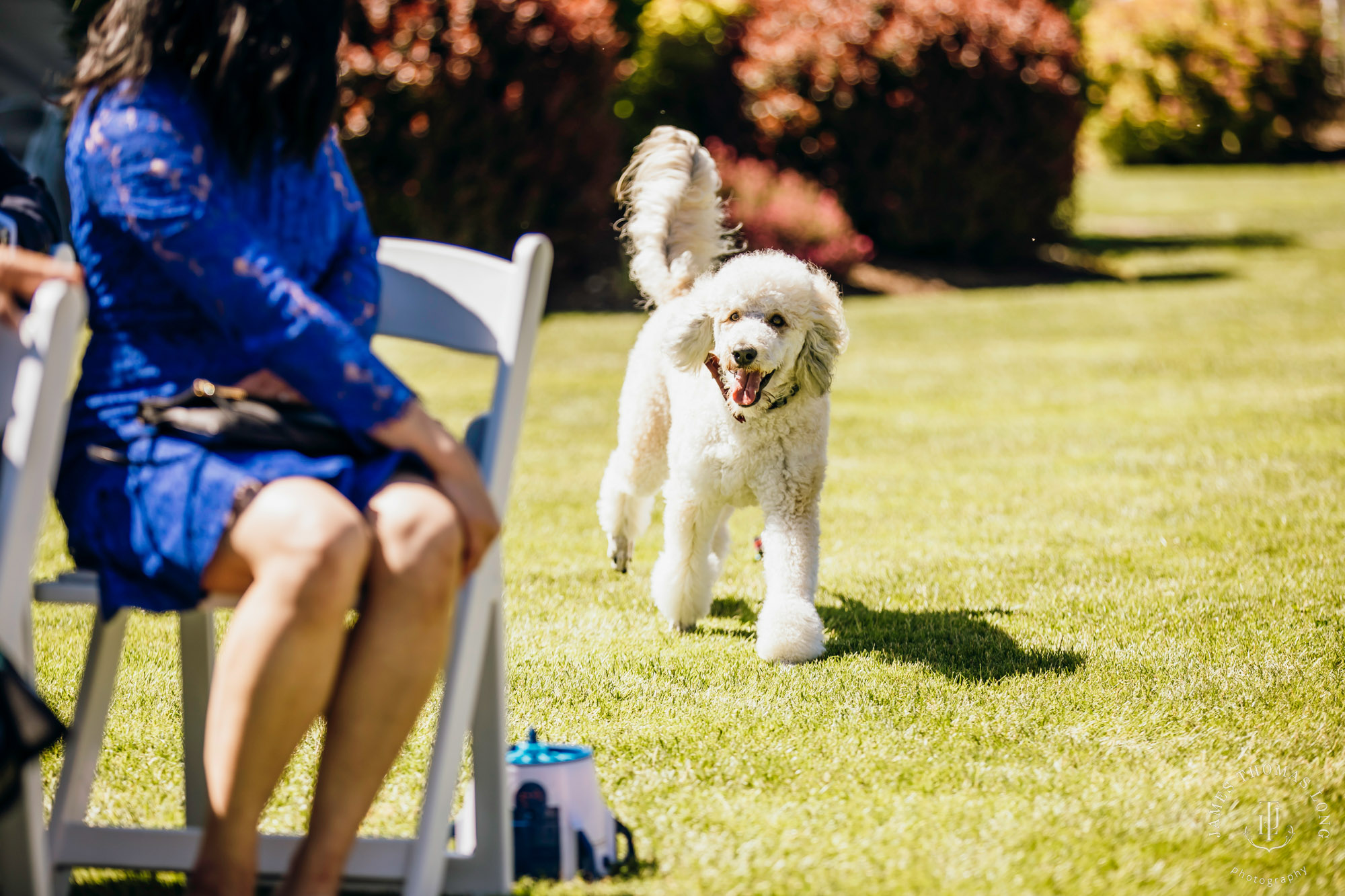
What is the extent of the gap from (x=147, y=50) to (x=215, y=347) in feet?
1.73

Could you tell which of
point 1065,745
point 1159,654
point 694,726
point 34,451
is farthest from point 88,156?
point 1159,654

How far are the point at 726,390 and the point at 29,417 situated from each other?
8.57 ft

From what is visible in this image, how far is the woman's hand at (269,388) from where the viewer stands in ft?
7.63

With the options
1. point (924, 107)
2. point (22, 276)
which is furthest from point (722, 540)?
point (924, 107)

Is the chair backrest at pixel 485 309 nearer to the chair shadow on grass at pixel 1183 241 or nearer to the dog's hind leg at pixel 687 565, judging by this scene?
the dog's hind leg at pixel 687 565

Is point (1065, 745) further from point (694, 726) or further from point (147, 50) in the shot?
point (147, 50)

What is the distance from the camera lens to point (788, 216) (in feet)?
46.1

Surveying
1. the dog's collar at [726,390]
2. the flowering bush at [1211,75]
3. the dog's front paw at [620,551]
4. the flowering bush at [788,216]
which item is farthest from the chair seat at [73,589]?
the flowering bush at [1211,75]

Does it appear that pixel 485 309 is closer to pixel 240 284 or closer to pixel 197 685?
pixel 240 284

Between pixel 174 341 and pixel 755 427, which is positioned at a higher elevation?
pixel 174 341

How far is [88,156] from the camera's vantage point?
89.4 inches

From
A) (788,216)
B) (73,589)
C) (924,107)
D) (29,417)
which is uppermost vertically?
(924,107)

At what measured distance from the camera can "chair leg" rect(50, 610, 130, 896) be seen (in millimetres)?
2551

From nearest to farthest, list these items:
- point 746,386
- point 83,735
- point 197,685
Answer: point 83,735 → point 197,685 → point 746,386
